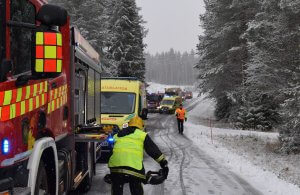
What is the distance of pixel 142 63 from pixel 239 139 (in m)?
26.3

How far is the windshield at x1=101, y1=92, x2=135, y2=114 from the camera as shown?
1700 centimetres

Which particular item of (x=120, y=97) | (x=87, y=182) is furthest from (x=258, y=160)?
(x=87, y=182)

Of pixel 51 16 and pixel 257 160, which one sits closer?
pixel 51 16

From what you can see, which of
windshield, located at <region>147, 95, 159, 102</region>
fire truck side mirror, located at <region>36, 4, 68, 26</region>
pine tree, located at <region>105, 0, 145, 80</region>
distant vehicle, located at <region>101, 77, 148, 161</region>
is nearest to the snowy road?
distant vehicle, located at <region>101, 77, 148, 161</region>

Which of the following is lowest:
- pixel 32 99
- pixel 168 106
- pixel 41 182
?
pixel 41 182

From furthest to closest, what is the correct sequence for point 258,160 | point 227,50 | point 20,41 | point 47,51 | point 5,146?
point 227,50 → point 258,160 → point 20,41 → point 5,146 → point 47,51

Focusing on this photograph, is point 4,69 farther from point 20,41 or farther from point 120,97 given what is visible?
point 120,97

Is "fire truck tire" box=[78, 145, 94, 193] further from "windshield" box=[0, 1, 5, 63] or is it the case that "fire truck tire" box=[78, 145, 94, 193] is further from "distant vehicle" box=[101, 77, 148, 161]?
"distant vehicle" box=[101, 77, 148, 161]

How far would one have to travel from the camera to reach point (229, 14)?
3656 cm

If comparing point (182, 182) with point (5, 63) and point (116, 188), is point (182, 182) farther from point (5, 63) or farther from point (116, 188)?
point (5, 63)

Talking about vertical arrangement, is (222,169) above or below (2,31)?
below

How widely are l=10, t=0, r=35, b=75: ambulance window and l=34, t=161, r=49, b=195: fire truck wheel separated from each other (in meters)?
1.17

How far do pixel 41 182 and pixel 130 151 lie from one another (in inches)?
48.5

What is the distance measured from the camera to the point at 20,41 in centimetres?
494
